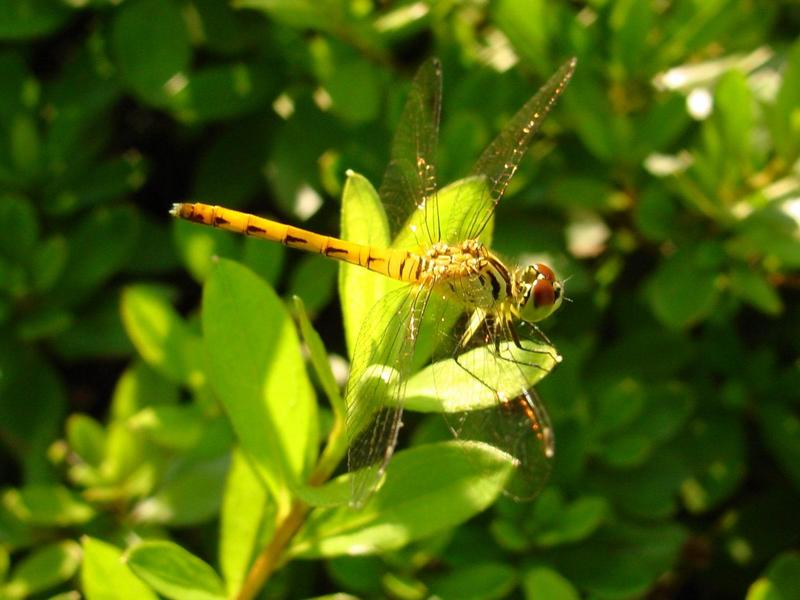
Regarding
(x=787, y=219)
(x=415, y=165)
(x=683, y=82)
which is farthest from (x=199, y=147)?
(x=787, y=219)

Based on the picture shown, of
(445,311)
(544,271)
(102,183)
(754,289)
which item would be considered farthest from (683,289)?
(102,183)

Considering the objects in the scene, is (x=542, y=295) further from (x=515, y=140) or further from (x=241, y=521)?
(x=241, y=521)

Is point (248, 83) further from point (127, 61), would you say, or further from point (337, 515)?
point (337, 515)

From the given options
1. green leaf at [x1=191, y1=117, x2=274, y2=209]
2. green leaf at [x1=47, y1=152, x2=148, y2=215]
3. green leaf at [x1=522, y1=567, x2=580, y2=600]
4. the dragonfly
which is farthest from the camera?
green leaf at [x1=191, y1=117, x2=274, y2=209]

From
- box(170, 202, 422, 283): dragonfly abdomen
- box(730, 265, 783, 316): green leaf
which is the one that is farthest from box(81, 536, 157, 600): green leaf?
box(730, 265, 783, 316): green leaf

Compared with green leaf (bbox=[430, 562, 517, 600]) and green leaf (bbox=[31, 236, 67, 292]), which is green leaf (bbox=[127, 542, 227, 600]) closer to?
green leaf (bbox=[430, 562, 517, 600])

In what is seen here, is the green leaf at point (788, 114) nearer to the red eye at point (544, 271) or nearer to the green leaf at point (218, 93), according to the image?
the red eye at point (544, 271)
